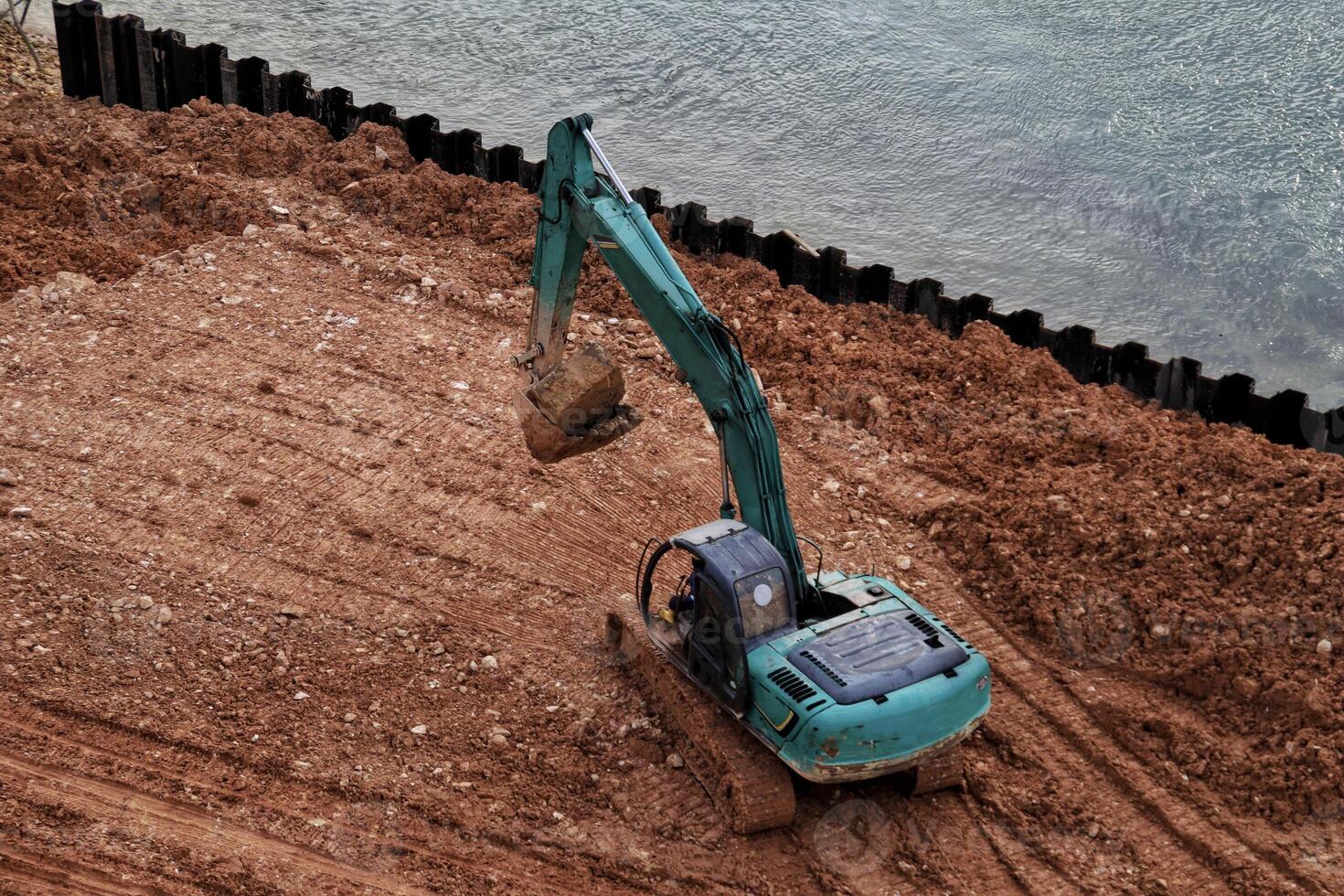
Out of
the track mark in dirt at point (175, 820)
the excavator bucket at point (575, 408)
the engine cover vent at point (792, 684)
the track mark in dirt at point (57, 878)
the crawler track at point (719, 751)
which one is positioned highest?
A: the excavator bucket at point (575, 408)

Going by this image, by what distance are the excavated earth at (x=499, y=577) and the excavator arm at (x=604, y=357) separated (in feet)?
6.05

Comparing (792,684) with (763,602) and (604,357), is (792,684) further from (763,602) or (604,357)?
(604,357)

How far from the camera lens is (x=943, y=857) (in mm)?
8945

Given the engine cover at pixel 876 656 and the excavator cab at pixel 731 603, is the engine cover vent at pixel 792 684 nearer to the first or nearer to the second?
the engine cover at pixel 876 656

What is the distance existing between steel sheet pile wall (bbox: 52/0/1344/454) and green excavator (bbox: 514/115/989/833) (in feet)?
17.9

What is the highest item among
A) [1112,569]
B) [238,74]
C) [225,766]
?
[238,74]

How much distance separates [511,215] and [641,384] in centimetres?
326

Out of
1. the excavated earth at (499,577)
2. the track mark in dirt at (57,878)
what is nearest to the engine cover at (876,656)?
the excavated earth at (499,577)

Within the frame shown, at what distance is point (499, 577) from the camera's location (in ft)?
36.3

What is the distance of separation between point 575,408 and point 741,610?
171cm

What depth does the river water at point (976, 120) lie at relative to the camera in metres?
17.7

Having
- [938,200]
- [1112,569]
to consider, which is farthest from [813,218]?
[1112,569]

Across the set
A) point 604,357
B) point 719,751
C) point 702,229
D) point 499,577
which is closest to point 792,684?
point 719,751

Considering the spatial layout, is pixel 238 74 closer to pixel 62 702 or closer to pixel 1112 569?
pixel 62 702
